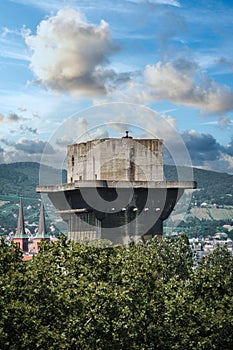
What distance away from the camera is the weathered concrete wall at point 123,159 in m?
30.9

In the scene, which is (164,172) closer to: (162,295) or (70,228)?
(70,228)

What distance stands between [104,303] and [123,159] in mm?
8826

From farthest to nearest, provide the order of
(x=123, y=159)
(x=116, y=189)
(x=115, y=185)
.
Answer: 1. (x=123, y=159)
2. (x=116, y=189)
3. (x=115, y=185)

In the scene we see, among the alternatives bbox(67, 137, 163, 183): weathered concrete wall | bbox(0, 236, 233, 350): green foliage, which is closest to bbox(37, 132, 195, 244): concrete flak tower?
bbox(67, 137, 163, 183): weathered concrete wall

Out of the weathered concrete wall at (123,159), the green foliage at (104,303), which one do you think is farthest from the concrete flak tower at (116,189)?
the green foliage at (104,303)

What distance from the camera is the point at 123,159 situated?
30969 millimetres

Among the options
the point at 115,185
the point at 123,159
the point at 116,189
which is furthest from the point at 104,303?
the point at 123,159

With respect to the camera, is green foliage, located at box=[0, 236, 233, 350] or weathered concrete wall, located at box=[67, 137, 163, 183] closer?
green foliage, located at box=[0, 236, 233, 350]

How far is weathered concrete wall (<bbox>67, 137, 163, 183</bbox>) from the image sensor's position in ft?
101

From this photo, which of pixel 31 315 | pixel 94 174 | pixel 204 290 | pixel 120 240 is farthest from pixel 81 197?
pixel 31 315

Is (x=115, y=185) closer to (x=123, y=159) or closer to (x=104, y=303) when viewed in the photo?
(x=123, y=159)

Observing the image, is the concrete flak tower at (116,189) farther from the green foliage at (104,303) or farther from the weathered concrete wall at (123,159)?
the green foliage at (104,303)

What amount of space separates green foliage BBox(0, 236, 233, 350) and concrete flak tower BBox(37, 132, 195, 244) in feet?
10.4

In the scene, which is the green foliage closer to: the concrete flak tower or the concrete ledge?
the concrete ledge
